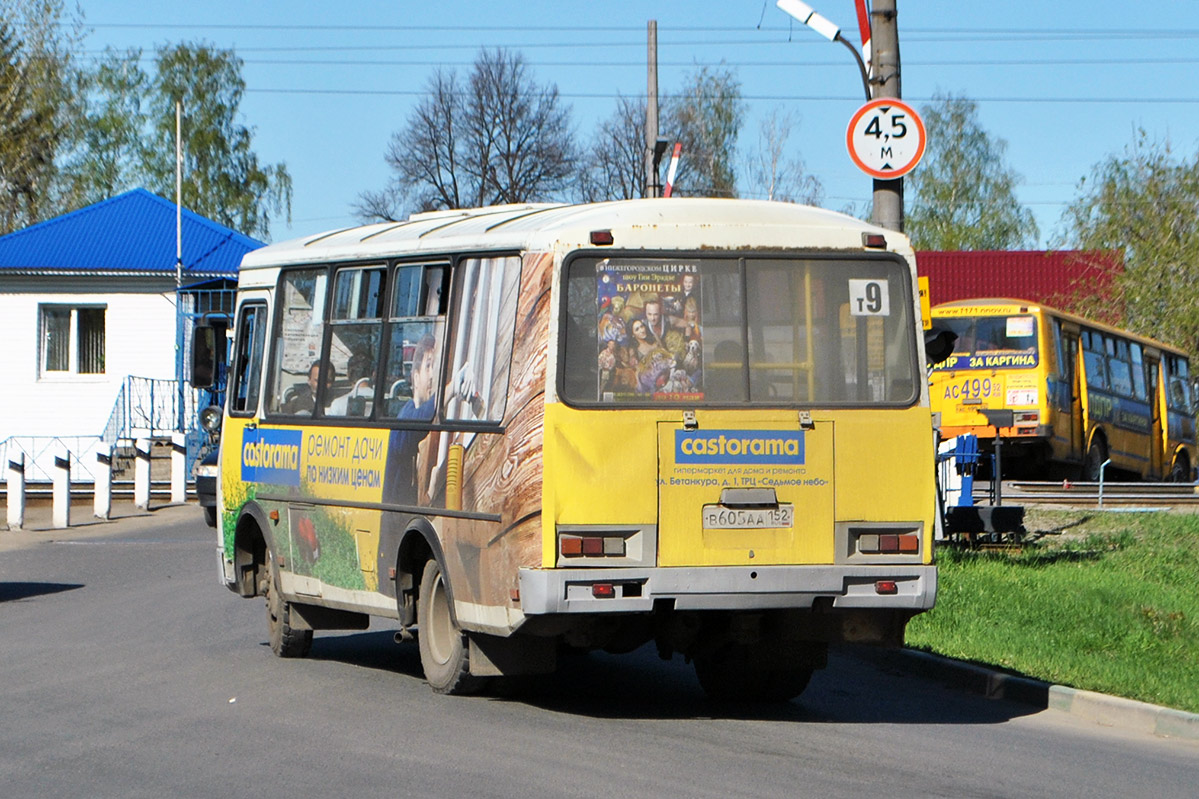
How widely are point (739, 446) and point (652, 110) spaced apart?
20.6m

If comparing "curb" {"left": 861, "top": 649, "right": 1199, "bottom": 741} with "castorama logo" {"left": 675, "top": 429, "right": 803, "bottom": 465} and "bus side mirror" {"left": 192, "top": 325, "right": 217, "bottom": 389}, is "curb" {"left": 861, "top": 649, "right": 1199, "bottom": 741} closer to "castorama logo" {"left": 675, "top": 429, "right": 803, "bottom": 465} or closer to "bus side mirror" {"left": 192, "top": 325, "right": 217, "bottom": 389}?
"castorama logo" {"left": 675, "top": 429, "right": 803, "bottom": 465}

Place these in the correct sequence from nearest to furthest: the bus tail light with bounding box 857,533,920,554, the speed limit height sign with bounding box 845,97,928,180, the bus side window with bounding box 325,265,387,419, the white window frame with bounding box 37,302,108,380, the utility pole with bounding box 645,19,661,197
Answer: the bus tail light with bounding box 857,533,920,554 → the bus side window with bounding box 325,265,387,419 → the speed limit height sign with bounding box 845,97,928,180 → the utility pole with bounding box 645,19,661,197 → the white window frame with bounding box 37,302,108,380

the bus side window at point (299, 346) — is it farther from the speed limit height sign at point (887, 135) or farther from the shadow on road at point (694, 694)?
the speed limit height sign at point (887, 135)

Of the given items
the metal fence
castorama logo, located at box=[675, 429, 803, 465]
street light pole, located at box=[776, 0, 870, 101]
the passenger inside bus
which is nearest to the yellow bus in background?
street light pole, located at box=[776, 0, 870, 101]

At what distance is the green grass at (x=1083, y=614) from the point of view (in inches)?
415

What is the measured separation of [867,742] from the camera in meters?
8.42

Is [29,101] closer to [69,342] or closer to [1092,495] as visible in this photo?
[69,342]

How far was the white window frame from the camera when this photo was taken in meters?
36.7

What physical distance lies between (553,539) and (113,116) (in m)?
66.1

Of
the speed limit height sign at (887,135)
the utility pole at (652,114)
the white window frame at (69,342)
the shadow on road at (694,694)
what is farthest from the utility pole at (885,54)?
the white window frame at (69,342)

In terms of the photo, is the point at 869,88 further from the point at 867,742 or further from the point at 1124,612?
the point at 867,742

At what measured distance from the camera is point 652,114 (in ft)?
93.6

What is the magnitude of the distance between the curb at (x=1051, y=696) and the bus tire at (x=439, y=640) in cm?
304

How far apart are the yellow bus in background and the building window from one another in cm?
1832
